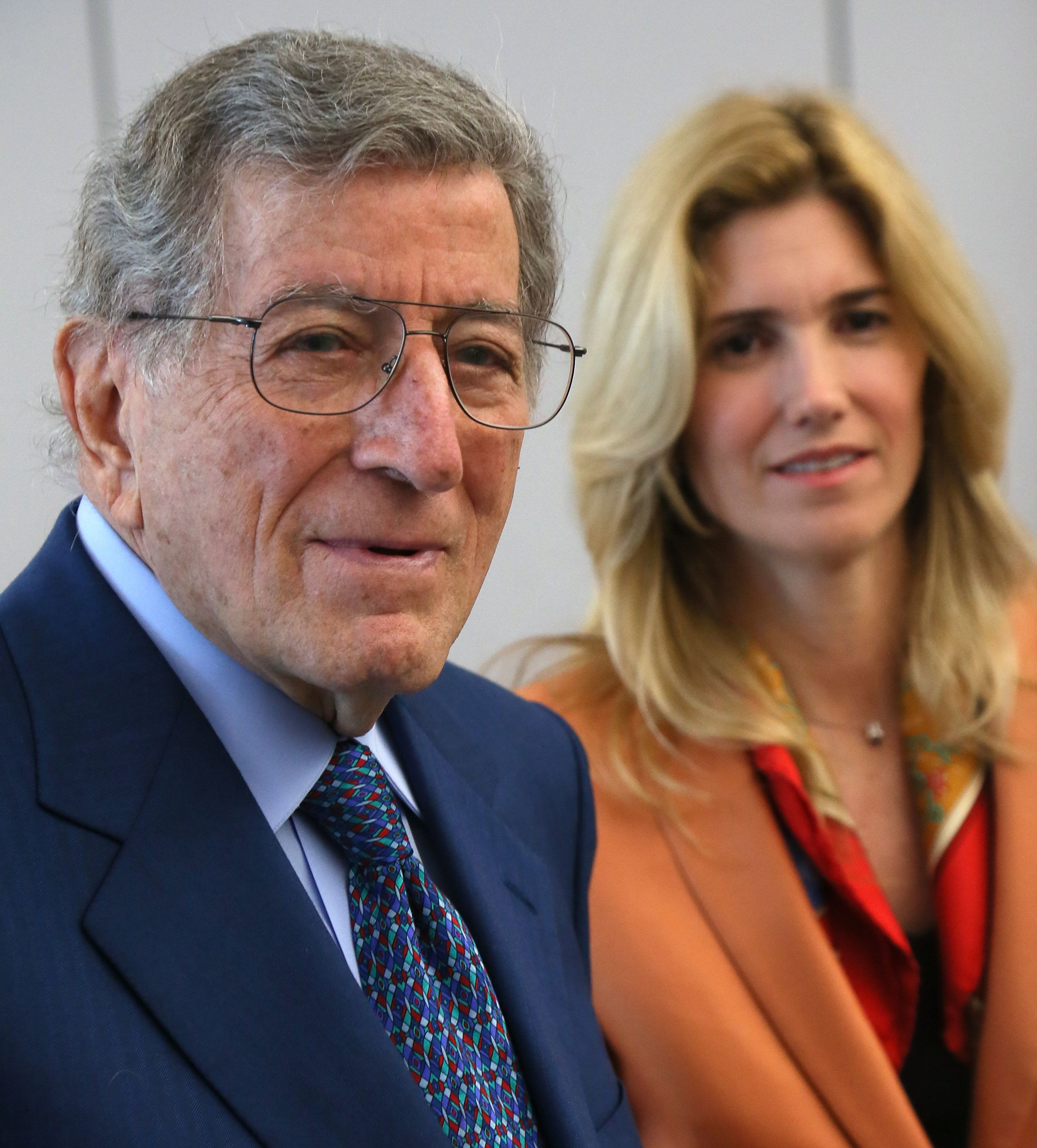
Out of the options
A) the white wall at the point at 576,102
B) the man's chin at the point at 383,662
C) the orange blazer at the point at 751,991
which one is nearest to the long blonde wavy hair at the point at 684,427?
the orange blazer at the point at 751,991

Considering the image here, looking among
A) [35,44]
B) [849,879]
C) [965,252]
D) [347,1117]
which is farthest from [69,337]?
[965,252]

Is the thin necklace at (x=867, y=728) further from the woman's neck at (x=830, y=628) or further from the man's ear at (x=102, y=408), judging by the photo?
the man's ear at (x=102, y=408)

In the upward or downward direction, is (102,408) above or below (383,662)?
above

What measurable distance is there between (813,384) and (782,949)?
890mm

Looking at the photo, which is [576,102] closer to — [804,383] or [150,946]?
[804,383]

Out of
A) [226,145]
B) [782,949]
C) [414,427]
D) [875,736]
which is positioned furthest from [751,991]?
[226,145]

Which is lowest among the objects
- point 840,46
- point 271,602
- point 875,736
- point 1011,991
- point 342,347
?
point 1011,991

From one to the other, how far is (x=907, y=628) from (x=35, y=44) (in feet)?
6.58

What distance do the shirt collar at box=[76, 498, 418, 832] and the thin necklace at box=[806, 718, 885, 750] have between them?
4.08 ft

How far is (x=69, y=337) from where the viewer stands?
1.18 metres

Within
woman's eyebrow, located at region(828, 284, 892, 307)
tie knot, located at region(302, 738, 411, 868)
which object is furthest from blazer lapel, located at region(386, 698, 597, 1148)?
woman's eyebrow, located at region(828, 284, 892, 307)

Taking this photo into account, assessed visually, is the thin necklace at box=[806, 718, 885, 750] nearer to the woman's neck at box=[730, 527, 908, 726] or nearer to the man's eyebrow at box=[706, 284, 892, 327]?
the woman's neck at box=[730, 527, 908, 726]

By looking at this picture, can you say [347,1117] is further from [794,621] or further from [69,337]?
[794,621]

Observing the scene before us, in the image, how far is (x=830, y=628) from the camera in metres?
2.22
